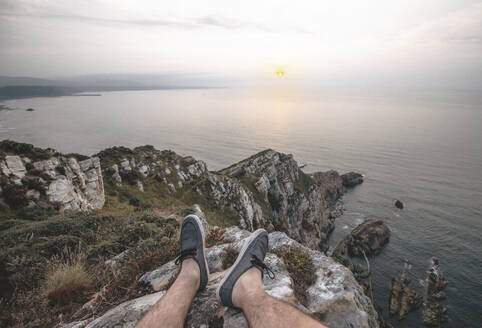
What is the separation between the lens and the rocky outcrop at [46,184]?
1284cm

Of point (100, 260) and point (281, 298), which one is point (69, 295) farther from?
point (281, 298)

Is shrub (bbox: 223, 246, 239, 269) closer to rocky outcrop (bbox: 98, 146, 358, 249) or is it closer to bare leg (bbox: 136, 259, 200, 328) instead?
bare leg (bbox: 136, 259, 200, 328)

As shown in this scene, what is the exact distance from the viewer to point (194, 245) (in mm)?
5090

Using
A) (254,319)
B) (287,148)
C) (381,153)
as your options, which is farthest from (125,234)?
(381,153)

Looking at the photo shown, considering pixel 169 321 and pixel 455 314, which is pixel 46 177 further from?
pixel 455 314

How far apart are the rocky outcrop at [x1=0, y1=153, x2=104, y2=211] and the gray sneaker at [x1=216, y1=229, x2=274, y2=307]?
47.0 feet

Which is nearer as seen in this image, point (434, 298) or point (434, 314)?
point (434, 314)

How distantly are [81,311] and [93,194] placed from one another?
1779 centimetres

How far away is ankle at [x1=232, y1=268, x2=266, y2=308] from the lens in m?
3.57

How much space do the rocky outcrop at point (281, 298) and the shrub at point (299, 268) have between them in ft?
0.38

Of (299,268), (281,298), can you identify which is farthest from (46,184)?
(281,298)

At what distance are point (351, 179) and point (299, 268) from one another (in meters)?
76.4

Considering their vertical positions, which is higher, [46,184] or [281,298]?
[281,298]

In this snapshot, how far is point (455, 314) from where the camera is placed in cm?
2612
